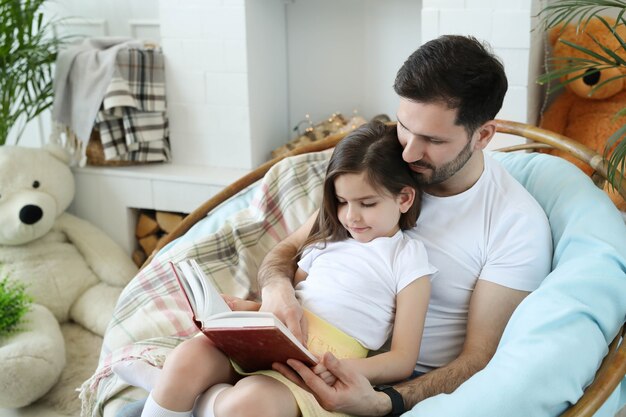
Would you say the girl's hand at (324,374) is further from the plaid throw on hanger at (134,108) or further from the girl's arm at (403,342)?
the plaid throw on hanger at (134,108)

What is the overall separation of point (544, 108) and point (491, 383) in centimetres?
148

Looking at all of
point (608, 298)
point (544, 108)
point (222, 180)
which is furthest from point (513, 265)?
point (222, 180)

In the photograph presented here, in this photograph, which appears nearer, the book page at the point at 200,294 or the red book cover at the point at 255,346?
the red book cover at the point at 255,346

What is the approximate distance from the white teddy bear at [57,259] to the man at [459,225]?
1324 millimetres

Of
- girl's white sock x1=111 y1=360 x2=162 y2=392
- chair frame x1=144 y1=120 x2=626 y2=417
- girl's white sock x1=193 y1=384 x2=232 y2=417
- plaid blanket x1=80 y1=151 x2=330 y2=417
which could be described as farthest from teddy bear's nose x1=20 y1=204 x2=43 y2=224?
girl's white sock x1=193 y1=384 x2=232 y2=417

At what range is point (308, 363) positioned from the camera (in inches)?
56.4

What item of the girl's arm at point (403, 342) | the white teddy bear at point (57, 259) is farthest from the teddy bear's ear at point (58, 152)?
the girl's arm at point (403, 342)

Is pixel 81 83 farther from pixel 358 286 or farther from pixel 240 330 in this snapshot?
pixel 240 330

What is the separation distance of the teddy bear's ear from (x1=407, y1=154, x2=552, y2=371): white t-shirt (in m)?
1.82

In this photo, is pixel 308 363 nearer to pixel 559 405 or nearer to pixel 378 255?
pixel 378 255

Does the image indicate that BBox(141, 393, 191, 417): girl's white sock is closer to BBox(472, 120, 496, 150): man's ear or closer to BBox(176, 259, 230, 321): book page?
BBox(176, 259, 230, 321): book page

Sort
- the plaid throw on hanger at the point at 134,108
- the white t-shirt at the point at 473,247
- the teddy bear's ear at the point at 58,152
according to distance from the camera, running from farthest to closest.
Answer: the teddy bear's ear at the point at 58,152, the plaid throw on hanger at the point at 134,108, the white t-shirt at the point at 473,247

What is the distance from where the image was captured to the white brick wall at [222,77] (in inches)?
114

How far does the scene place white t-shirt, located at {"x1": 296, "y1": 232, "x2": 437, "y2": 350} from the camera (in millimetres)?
1605
